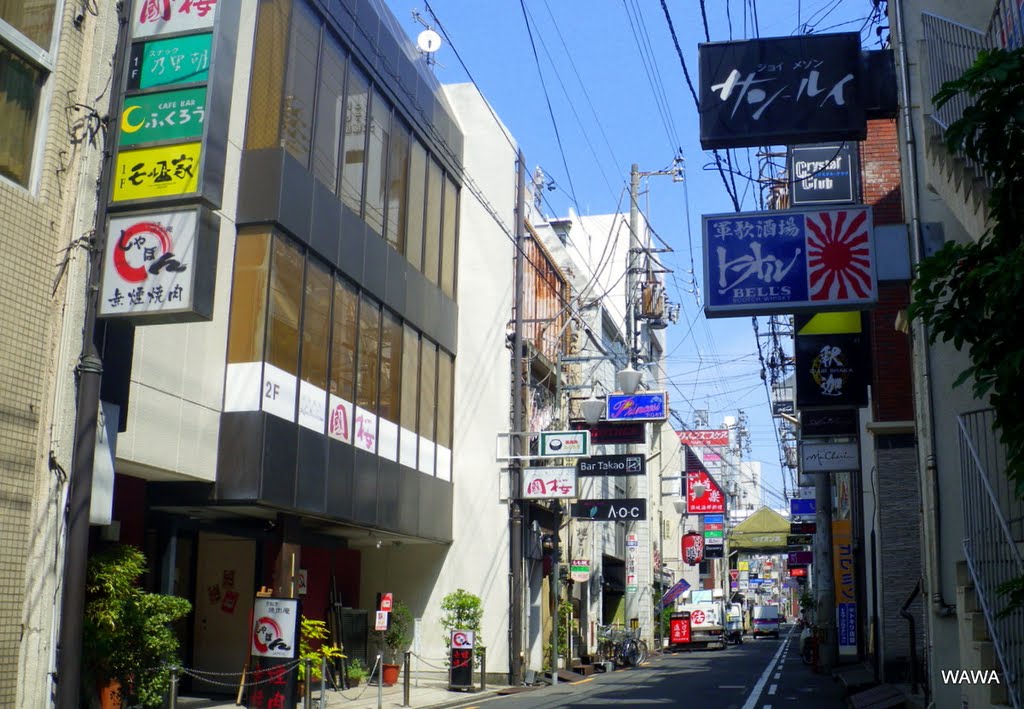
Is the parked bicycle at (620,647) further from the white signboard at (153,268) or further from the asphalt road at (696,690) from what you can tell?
the white signboard at (153,268)

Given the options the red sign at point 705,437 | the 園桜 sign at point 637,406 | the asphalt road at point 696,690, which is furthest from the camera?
the red sign at point 705,437

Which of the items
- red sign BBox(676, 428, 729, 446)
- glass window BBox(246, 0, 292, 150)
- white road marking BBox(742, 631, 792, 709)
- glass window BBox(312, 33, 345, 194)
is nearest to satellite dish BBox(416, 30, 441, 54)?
glass window BBox(312, 33, 345, 194)

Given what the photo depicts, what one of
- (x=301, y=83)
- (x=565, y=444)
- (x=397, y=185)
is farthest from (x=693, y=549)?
(x=301, y=83)

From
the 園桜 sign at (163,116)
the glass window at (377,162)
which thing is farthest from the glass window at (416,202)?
the 園桜 sign at (163,116)

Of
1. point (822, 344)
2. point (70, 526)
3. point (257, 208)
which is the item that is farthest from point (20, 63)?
point (822, 344)

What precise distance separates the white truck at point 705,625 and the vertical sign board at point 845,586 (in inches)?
971

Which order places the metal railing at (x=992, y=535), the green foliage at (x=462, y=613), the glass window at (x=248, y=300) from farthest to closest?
the green foliage at (x=462, y=613) < the glass window at (x=248, y=300) < the metal railing at (x=992, y=535)

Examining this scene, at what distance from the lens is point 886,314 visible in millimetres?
25141

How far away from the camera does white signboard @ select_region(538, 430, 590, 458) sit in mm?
28672

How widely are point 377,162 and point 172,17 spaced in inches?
425

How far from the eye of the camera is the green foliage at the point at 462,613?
27.4 meters

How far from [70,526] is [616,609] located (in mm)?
44088

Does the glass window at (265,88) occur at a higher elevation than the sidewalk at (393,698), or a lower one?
higher

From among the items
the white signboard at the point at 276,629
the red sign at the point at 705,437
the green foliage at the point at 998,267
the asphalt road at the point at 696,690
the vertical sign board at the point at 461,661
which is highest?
the red sign at the point at 705,437
